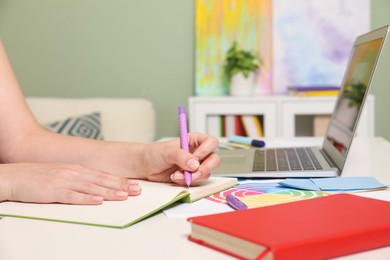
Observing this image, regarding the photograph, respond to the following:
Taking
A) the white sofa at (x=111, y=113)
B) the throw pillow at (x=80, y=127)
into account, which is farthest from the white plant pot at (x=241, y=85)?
the throw pillow at (x=80, y=127)

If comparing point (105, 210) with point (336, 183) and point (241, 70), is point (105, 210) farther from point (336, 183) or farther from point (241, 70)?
point (241, 70)

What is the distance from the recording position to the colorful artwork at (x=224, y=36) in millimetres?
3523

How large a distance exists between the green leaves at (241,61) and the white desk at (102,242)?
250 cm

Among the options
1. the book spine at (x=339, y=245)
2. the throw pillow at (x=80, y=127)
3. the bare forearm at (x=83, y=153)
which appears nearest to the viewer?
the book spine at (x=339, y=245)

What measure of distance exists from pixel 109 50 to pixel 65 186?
2.71 meters

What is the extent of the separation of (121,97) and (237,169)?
2.43 m

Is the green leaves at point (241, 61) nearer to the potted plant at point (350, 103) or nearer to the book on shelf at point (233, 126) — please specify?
the book on shelf at point (233, 126)

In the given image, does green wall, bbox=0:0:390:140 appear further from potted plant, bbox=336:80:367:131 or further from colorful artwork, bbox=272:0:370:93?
potted plant, bbox=336:80:367:131

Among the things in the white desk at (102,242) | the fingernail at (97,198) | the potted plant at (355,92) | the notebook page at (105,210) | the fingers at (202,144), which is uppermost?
the potted plant at (355,92)

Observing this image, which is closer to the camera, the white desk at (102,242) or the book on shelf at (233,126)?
the white desk at (102,242)

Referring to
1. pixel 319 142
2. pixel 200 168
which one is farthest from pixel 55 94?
pixel 200 168

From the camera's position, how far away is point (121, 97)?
3.70 metres

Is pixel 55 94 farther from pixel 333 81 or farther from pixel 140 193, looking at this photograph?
pixel 140 193

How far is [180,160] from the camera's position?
111 centimetres
